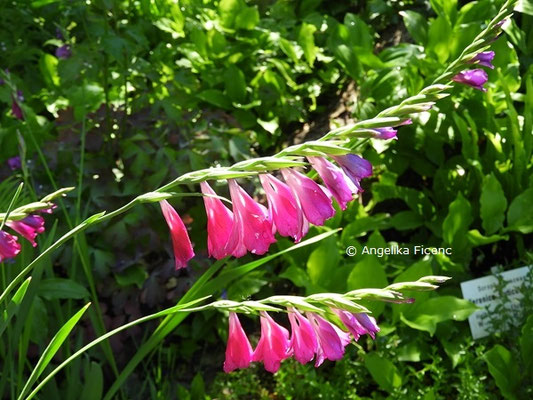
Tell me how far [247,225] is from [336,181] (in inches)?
5.1

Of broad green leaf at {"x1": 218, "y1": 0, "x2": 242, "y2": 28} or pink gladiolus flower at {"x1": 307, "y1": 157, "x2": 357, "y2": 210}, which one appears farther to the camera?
broad green leaf at {"x1": 218, "y1": 0, "x2": 242, "y2": 28}

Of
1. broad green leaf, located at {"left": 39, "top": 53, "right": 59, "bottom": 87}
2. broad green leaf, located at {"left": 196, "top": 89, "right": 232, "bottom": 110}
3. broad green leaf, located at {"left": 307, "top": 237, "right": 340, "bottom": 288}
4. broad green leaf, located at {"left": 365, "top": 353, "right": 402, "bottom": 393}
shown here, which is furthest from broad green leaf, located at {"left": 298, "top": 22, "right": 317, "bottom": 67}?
broad green leaf, located at {"left": 365, "top": 353, "right": 402, "bottom": 393}

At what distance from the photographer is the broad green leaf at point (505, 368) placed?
→ 2.01 meters

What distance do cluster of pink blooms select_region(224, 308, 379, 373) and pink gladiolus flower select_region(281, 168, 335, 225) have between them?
13cm

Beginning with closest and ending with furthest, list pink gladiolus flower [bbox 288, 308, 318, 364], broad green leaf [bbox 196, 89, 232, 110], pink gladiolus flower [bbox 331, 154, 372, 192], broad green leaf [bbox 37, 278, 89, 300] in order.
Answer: pink gladiolus flower [bbox 331, 154, 372, 192], pink gladiolus flower [bbox 288, 308, 318, 364], broad green leaf [bbox 37, 278, 89, 300], broad green leaf [bbox 196, 89, 232, 110]

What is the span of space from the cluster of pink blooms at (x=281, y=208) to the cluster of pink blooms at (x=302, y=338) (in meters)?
0.12

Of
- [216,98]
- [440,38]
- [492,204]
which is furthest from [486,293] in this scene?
[216,98]

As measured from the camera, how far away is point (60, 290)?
198 cm

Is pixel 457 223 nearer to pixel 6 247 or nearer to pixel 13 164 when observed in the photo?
pixel 13 164

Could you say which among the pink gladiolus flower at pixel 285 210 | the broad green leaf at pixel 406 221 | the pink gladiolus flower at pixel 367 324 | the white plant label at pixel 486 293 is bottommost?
the white plant label at pixel 486 293

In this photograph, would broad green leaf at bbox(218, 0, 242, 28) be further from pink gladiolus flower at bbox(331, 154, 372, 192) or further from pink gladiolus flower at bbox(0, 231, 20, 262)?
pink gladiolus flower at bbox(331, 154, 372, 192)

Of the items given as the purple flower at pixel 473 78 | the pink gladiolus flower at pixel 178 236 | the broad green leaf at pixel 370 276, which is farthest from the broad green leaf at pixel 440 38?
the pink gladiolus flower at pixel 178 236

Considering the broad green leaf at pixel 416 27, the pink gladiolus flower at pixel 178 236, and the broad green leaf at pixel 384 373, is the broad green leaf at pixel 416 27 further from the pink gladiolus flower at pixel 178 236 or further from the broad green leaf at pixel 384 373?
the pink gladiolus flower at pixel 178 236

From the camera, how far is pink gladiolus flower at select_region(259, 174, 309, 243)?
98 cm
